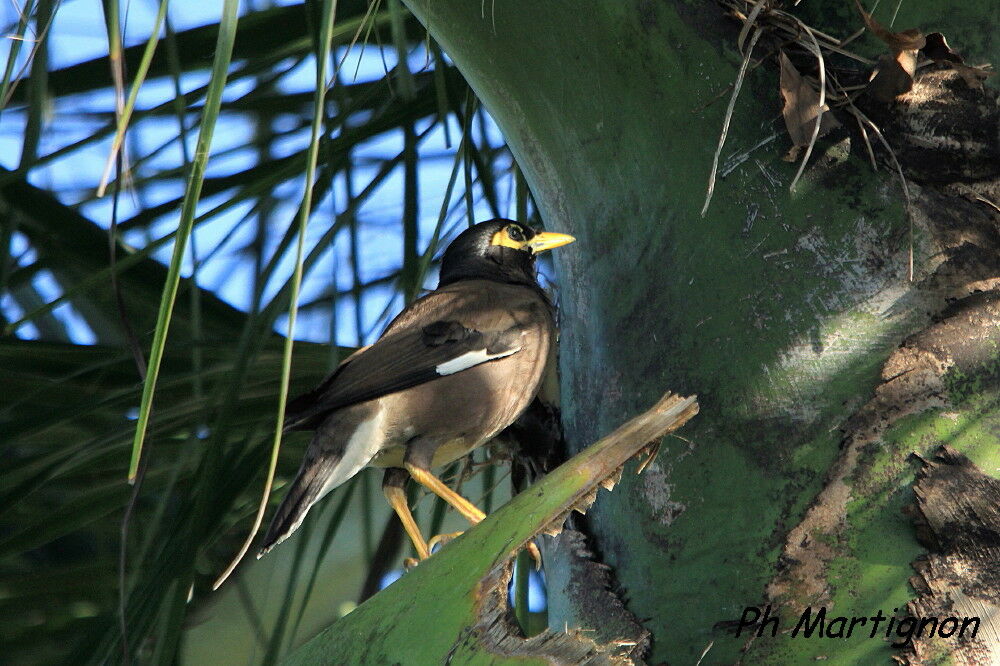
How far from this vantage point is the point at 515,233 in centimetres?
330

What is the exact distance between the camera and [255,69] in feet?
8.87

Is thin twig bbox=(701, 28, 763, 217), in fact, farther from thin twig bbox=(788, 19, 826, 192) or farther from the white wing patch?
the white wing patch

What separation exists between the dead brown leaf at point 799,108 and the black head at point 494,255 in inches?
60.7

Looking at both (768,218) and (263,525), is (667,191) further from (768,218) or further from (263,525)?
(263,525)

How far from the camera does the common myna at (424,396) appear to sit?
2541 mm

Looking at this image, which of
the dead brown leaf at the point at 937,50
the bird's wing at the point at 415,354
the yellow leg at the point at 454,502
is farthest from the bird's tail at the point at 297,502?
the dead brown leaf at the point at 937,50

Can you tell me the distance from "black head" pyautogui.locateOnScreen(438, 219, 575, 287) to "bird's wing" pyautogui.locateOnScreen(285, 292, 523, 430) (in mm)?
389

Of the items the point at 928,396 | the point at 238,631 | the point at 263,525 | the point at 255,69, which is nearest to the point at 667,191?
the point at 928,396

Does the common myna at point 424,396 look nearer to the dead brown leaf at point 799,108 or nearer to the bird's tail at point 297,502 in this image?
the bird's tail at point 297,502

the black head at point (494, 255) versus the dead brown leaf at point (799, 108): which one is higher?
the dead brown leaf at point (799, 108)

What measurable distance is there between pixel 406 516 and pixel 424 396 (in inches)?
11.6

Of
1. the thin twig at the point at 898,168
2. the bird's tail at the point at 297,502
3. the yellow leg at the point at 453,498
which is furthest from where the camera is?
the yellow leg at the point at 453,498

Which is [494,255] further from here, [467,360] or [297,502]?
[297,502]

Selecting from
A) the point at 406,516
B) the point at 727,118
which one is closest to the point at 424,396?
the point at 406,516
